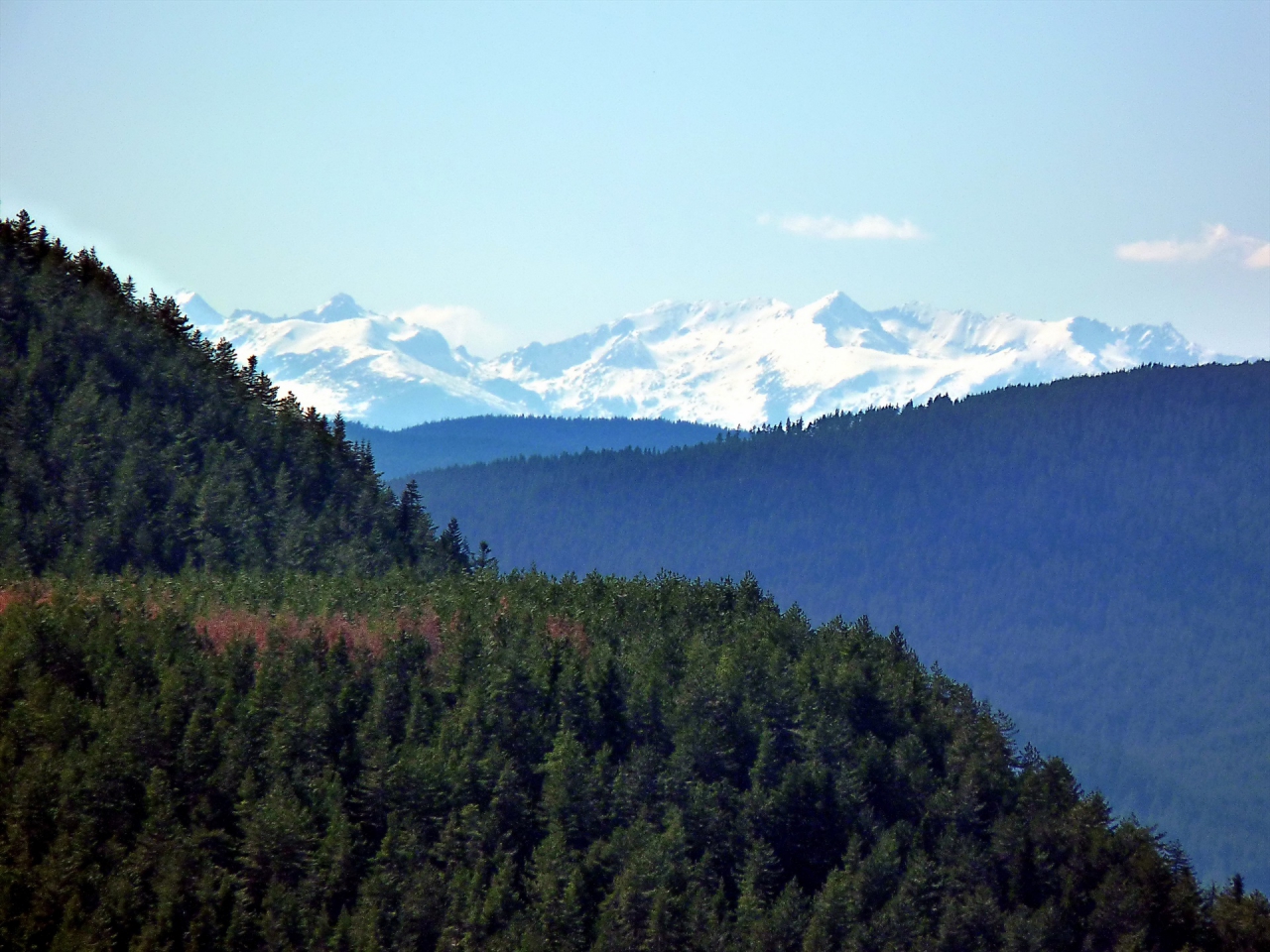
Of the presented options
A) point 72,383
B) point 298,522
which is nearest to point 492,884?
point 298,522

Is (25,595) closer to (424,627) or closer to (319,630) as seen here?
(319,630)

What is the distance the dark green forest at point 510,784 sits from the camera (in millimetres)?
77062

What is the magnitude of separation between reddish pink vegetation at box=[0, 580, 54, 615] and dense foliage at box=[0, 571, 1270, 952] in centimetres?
29

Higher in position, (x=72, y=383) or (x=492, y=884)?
(x=72, y=383)

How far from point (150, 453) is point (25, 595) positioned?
33.7 meters

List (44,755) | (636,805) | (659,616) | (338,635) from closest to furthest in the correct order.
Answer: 1. (44,755)
2. (636,805)
3. (338,635)
4. (659,616)

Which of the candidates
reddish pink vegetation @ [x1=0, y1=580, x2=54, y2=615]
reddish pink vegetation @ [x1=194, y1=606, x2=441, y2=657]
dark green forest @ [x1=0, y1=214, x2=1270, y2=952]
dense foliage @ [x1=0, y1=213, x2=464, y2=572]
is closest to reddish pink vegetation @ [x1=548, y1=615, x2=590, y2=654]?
dark green forest @ [x1=0, y1=214, x2=1270, y2=952]

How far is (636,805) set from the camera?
85.5 meters

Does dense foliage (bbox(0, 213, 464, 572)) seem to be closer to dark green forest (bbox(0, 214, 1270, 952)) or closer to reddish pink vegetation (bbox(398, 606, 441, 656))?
dark green forest (bbox(0, 214, 1270, 952))

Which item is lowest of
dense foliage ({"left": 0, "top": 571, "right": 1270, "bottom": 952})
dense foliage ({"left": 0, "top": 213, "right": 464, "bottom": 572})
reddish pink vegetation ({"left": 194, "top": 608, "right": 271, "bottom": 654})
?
dense foliage ({"left": 0, "top": 571, "right": 1270, "bottom": 952})

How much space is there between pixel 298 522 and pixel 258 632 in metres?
35.8

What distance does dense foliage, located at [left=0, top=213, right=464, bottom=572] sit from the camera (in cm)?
11669

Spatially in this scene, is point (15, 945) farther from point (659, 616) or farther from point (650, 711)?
point (659, 616)

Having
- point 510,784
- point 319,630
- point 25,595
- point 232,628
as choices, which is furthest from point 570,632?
point 25,595
